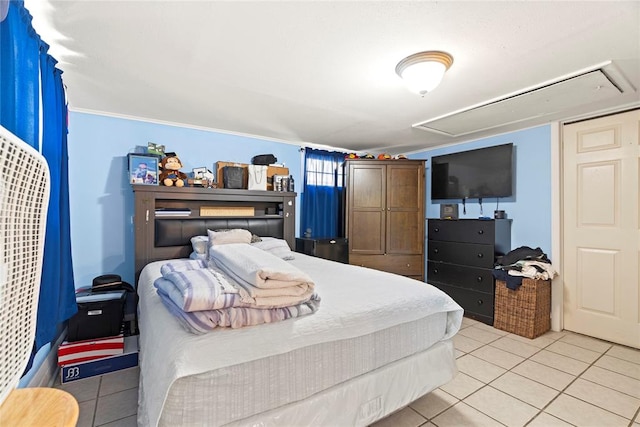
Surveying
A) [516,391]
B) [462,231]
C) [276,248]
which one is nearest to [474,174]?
[462,231]

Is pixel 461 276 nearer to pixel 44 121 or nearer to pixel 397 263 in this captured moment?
pixel 397 263

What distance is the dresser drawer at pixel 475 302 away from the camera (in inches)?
134

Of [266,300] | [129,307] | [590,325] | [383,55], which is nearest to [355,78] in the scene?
[383,55]

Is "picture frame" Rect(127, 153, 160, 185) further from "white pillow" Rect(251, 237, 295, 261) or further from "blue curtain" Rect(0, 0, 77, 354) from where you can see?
"white pillow" Rect(251, 237, 295, 261)

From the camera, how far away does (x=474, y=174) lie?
386 cm

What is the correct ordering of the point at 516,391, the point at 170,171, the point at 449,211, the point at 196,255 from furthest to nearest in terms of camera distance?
the point at 449,211 < the point at 170,171 < the point at 196,255 < the point at 516,391

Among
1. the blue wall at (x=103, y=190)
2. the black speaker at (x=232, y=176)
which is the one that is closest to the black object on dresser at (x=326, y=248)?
the black speaker at (x=232, y=176)

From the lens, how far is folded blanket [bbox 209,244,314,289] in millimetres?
1386

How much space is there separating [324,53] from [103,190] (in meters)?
2.66

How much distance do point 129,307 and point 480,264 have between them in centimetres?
395

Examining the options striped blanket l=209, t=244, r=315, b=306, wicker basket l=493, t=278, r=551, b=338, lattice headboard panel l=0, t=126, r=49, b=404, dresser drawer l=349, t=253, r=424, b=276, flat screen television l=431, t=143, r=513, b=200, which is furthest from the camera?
dresser drawer l=349, t=253, r=424, b=276

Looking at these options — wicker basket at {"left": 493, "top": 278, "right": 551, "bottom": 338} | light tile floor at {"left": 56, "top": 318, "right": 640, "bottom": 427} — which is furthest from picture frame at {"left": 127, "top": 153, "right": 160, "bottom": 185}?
wicker basket at {"left": 493, "top": 278, "right": 551, "bottom": 338}

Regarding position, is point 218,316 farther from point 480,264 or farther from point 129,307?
point 480,264

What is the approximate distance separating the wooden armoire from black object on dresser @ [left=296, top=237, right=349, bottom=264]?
15 centimetres
